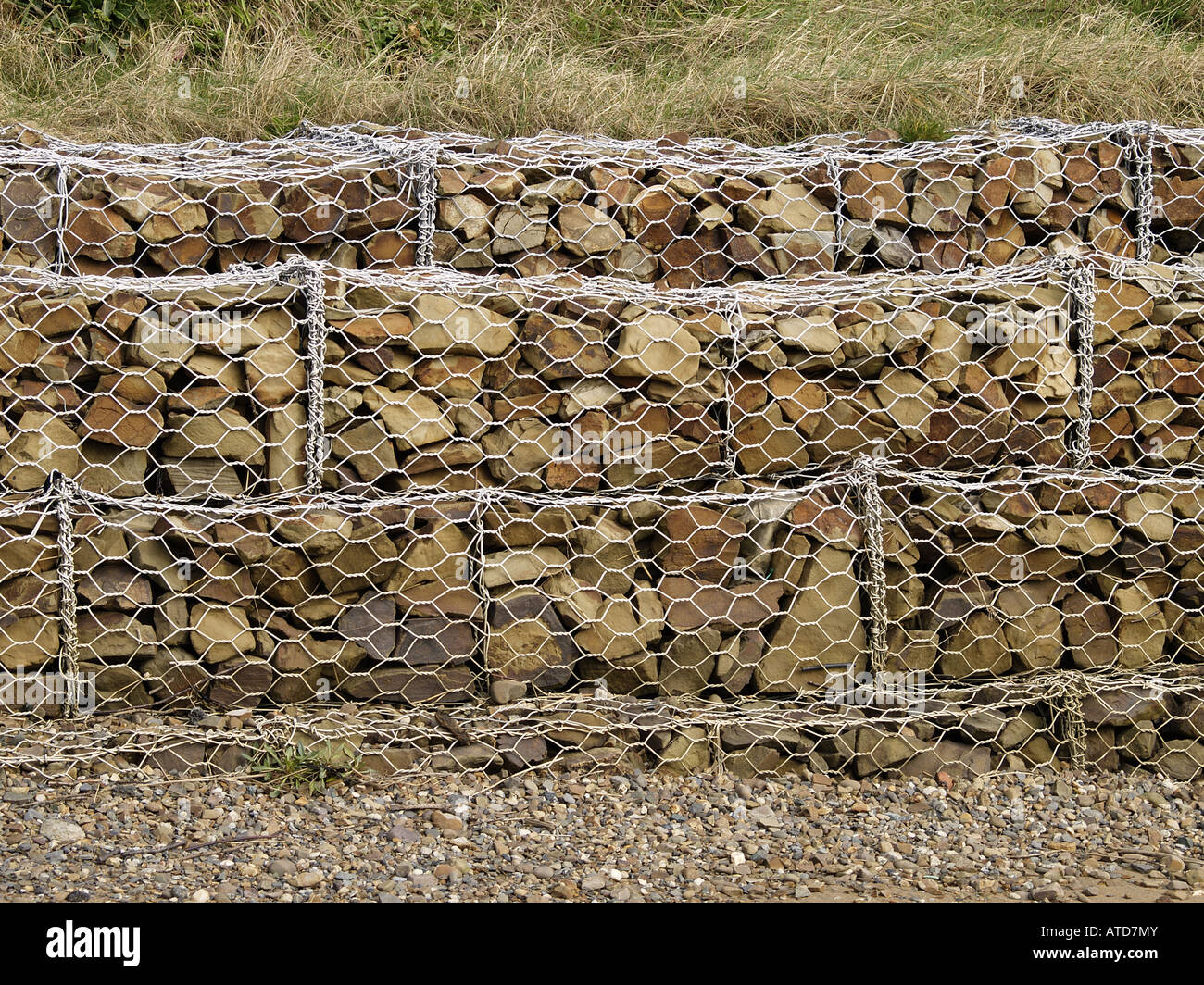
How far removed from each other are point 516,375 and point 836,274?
53.8 inches

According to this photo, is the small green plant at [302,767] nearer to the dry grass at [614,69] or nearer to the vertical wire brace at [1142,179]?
the dry grass at [614,69]

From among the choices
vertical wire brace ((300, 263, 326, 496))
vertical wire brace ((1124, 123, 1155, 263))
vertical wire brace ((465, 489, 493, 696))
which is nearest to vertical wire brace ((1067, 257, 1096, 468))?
vertical wire brace ((1124, 123, 1155, 263))

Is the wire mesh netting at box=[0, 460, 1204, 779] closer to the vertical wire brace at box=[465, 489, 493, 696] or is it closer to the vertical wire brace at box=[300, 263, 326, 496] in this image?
the vertical wire brace at box=[465, 489, 493, 696]

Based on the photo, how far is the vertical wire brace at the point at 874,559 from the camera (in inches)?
148

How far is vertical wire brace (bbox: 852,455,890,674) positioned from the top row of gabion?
3.34 feet

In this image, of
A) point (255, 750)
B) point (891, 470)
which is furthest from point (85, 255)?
point (891, 470)

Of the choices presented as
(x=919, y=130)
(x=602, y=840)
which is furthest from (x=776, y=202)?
(x=602, y=840)

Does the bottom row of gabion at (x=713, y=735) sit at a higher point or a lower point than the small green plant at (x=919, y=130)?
lower

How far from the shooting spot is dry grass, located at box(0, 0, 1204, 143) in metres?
5.10

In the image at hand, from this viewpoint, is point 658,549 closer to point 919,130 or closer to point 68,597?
point 68,597

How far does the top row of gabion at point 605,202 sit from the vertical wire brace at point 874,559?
102cm

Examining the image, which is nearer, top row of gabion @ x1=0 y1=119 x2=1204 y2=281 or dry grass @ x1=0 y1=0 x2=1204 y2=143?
top row of gabion @ x1=0 y1=119 x2=1204 y2=281

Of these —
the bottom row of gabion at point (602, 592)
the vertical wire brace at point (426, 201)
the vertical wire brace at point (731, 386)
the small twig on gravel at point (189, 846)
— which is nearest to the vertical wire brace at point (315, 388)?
the bottom row of gabion at point (602, 592)

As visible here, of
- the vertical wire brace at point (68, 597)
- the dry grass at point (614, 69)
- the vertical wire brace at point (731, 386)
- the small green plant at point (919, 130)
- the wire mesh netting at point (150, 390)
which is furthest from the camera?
the dry grass at point (614, 69)
